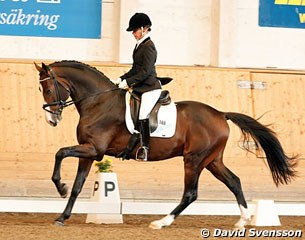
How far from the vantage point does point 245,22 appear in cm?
1386

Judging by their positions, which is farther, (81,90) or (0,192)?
(0,192)

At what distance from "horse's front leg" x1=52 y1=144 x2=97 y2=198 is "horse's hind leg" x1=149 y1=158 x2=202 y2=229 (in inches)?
35.8

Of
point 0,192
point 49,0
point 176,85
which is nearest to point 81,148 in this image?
point 0,192

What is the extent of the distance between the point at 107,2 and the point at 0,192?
3.43 meters

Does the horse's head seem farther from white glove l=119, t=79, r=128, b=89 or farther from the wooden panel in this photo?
the wooden panel

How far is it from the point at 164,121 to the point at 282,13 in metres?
5.61

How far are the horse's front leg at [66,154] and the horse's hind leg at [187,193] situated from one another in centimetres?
91

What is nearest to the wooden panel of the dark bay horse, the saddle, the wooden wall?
the wooden wall

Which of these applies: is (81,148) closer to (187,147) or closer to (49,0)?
(187,147)

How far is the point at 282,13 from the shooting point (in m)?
14.1

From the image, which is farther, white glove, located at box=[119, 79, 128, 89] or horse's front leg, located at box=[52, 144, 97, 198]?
white glove, located at box=[119, 79, 128, 89]

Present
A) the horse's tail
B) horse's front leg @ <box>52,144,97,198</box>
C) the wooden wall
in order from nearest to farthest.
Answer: horse's front leg @ <box>52,144,97,198</box> → the horse's tail → the wooden wall

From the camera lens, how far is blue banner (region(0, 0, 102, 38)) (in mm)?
13156

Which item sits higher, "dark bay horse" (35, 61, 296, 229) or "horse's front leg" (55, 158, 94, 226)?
"dark bay horse" (35, 61, 296, 229)
